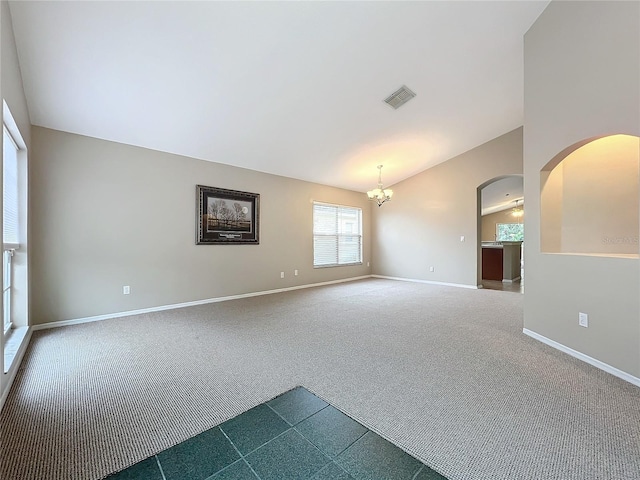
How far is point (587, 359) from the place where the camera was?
2311mm

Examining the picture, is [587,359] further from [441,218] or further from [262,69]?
[441,218]

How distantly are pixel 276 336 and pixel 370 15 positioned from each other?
11.1 feet

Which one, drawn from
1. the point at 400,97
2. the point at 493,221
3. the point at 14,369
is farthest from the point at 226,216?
the point at 493,221

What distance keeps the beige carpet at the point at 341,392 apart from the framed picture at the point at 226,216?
66.5 inches

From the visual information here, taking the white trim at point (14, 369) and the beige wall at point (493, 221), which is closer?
the white trim at point (14, 369)

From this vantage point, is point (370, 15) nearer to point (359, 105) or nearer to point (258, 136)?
point (359, 105)

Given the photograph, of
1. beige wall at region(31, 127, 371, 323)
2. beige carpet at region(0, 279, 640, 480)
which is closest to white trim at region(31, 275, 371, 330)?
beige wall at region(31, 127, 371, 323)

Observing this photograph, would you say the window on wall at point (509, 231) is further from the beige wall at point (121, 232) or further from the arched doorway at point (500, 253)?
the beige wall at point (121, 232)

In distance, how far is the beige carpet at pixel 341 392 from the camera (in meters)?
1.31

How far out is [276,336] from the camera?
2965 millimetres

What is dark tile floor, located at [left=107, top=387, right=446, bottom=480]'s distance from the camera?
3.97ft

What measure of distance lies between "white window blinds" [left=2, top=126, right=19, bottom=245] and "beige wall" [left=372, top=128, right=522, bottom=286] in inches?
270

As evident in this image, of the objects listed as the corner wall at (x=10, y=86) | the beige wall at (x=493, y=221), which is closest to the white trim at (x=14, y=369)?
the corner wall at (x=10, y=86)

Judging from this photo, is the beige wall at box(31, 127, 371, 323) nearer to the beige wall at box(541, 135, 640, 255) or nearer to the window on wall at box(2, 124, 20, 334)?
the window on wall at box(2, 124, 20, 334)
